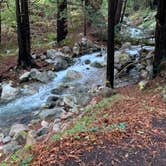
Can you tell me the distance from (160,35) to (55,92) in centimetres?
404

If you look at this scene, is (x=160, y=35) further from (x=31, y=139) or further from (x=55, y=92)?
(x=31, y=139)

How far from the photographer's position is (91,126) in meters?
4.82

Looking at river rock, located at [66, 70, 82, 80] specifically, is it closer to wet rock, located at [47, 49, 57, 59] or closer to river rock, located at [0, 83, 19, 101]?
river rock, located at [0, 83, 19, 101]

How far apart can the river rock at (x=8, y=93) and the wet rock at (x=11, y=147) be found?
401 cm

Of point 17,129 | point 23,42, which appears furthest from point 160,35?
point 23,42

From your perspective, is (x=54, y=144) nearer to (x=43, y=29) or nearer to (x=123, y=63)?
(x=123, y=63)

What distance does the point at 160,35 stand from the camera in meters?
8.35

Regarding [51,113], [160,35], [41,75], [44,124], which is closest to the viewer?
[44,124]

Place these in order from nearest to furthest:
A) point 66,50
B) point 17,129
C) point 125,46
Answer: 1. point 17,129
2. point 66,50
3. point 125,46

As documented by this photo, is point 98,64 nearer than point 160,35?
No

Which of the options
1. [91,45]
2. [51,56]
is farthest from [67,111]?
[91,45]

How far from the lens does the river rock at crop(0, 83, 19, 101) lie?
10455 millimetres

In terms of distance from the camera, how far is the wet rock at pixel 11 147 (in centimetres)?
619

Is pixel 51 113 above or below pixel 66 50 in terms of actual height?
below
